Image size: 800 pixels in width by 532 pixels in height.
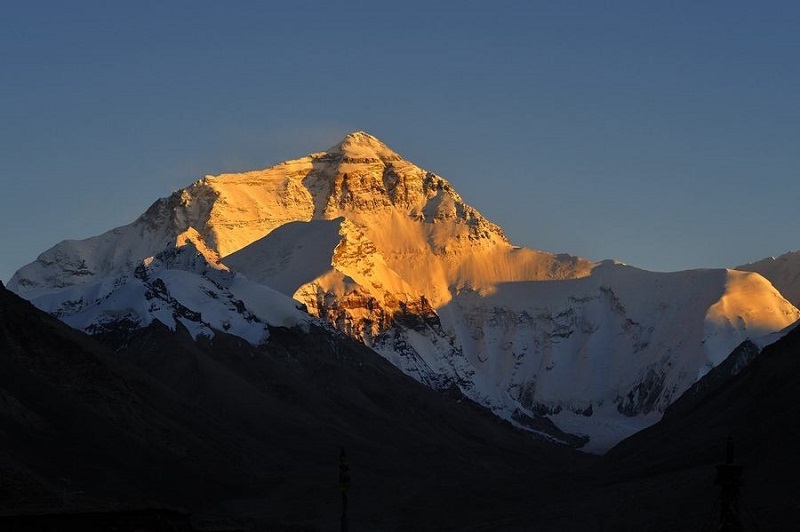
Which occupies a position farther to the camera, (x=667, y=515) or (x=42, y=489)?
(x=667, y=515)

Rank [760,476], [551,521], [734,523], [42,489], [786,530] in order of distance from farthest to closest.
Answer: [551,521] < [760,476] < [786,530] < [42,489] < [734,523]

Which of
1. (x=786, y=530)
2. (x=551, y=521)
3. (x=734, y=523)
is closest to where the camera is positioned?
(x=734, y=523)

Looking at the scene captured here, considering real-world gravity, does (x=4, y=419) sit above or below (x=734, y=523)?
above

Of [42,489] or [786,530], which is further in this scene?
[786,530]

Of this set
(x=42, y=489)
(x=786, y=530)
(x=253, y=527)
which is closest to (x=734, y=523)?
(x=42, y=489)

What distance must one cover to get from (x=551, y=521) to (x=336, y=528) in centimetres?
2246

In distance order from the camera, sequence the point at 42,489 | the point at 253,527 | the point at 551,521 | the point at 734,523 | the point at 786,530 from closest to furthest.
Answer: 1. the point at 734,523
2. the point at 42,489
3. the point at 786,530
4. the point at 253,527
5. the point at 551,521

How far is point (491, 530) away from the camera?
641 feet

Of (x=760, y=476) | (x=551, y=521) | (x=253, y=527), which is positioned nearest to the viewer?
(x=253, y=527)

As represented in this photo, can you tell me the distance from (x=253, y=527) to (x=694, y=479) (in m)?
49.5

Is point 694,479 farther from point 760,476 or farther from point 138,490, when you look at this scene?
point 138,490

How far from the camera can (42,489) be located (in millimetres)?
112938

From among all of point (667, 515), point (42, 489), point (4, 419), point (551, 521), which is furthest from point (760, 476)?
point (42, 489)

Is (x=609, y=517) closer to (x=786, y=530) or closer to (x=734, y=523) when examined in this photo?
(x=786, y=530)
